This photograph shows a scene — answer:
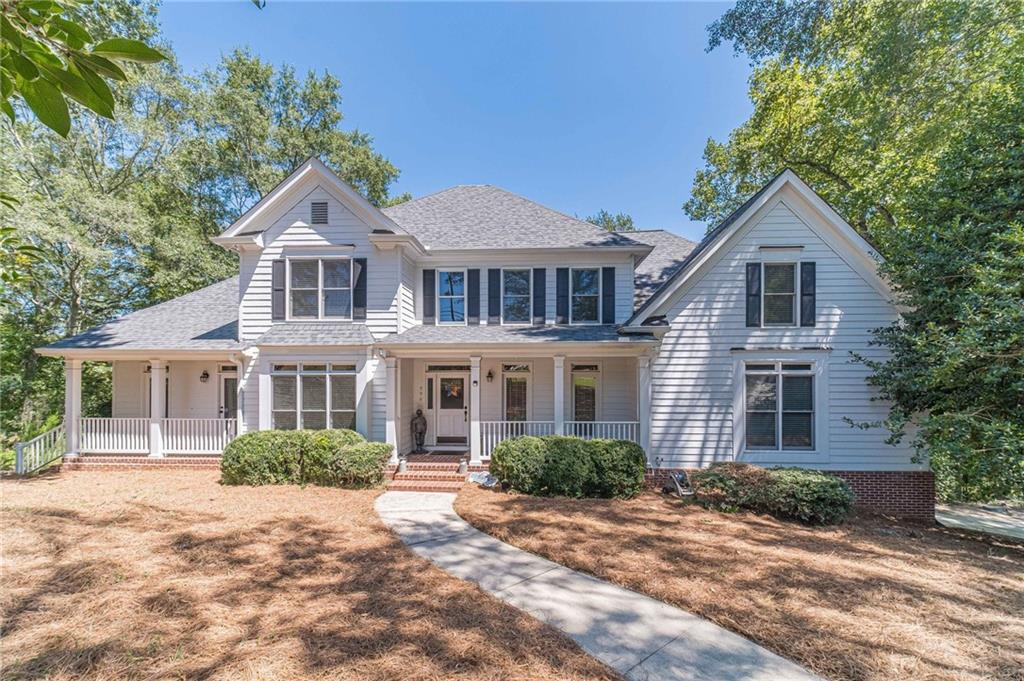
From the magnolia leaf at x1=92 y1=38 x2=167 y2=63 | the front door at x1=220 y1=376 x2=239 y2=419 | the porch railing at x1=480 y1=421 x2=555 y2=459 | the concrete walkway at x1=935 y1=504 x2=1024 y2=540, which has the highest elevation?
the magnolia leaf at x1=92 y1=38 x2=167 y2=63

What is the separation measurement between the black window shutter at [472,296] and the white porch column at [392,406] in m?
2.43

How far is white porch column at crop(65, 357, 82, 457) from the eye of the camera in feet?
37.7

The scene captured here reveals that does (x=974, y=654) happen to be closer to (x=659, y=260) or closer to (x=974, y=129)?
(x=974, y=129)

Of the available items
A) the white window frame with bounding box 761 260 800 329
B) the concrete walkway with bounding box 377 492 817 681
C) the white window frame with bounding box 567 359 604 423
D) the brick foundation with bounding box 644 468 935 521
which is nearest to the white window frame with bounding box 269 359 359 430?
the concrete walkway with bounding box 377 492 817 681

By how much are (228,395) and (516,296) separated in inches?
363

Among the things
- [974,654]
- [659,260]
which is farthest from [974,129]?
[974,654]

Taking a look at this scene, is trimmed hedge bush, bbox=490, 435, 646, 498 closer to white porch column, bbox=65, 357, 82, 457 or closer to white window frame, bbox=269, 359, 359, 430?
white window frame, bbox=269, 359, 359, 430

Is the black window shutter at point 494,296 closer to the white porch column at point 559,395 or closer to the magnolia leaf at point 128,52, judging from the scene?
the white porch column at point 559,395

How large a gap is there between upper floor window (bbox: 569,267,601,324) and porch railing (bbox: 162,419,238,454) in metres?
9.72

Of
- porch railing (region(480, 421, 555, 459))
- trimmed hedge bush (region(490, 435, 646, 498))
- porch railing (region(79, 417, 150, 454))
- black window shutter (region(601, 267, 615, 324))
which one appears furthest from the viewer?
black window shutter (region(601, 267, 615, 324))

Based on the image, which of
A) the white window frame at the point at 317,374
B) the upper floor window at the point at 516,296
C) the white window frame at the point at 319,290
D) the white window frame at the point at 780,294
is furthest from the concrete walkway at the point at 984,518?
the white window frame at the point at 319,290

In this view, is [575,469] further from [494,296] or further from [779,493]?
[494,296]

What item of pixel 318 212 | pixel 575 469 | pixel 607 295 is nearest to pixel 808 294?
pixel 607 295

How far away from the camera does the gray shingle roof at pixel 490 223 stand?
12.1 metres
